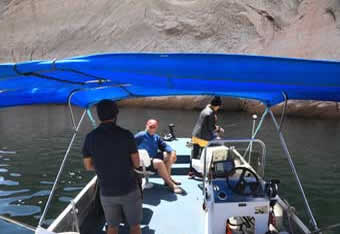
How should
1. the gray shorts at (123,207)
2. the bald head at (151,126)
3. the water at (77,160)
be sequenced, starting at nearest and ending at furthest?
1. the gray shorts at (123,207)
2. the bald head at (151,126)
3. the water at (77,160)

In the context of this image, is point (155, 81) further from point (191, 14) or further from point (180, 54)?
point (191, 14)

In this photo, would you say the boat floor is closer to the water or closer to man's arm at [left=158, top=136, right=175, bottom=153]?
man's arm at [left=158, top=136, right=175, bottom=153]

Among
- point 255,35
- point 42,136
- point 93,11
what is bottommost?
point 42,136

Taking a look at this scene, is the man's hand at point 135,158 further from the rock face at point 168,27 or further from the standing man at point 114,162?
the rock face at point 168,27

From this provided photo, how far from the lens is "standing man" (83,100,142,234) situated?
4.08 m

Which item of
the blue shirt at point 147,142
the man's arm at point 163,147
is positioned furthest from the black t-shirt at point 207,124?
the blue shirt at point 147,142

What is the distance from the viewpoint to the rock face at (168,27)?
3181 centimetres

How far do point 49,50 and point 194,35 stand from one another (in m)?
14.5

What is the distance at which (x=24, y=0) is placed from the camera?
4441 centimetres

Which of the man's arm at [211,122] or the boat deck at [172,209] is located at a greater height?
the man's arm at [211,122]

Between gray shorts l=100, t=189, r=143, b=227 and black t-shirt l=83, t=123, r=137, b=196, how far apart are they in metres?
0.06

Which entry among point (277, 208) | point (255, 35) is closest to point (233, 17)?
point (255, 35)

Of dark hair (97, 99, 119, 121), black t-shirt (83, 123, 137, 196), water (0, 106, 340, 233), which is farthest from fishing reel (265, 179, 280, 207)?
water (0, 106, 340, 233)

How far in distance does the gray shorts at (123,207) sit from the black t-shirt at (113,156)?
6 cm
